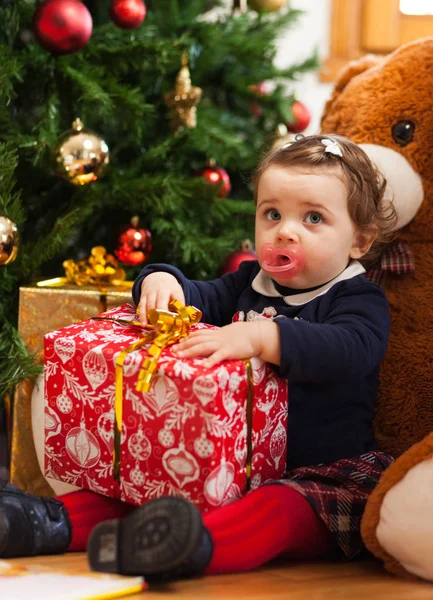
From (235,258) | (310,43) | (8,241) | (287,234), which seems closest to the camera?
(287,234)

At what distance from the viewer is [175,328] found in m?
0.92

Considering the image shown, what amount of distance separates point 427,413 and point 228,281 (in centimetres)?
35

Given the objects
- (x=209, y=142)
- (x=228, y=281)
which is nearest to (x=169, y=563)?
(x=228, y=281)

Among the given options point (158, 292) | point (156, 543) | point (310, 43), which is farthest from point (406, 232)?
point (310, 43)

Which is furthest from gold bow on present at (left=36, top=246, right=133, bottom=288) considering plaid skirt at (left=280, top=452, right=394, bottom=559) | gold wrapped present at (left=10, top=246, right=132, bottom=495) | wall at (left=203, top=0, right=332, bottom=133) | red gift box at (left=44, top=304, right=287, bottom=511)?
wall at (left=203, top=0, right=332, bottom=133)

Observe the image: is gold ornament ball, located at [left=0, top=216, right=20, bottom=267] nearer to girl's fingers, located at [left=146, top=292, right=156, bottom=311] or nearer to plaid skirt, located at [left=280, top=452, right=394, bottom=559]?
girl's fingers, located at [left=146, top=292, right=156, bottom=311]

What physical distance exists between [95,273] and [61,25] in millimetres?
385

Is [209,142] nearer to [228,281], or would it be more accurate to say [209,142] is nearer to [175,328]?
[228,281]

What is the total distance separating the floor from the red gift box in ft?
0.29

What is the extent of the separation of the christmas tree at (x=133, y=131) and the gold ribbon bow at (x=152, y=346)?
0.99 feet

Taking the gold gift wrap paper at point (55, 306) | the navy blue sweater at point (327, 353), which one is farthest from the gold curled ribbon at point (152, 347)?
the gold gift wrap paper at point (55, 306)

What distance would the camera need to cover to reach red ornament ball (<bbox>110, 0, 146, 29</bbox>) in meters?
1.24

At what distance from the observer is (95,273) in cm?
125

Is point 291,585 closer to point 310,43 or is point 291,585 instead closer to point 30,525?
point 30,525
